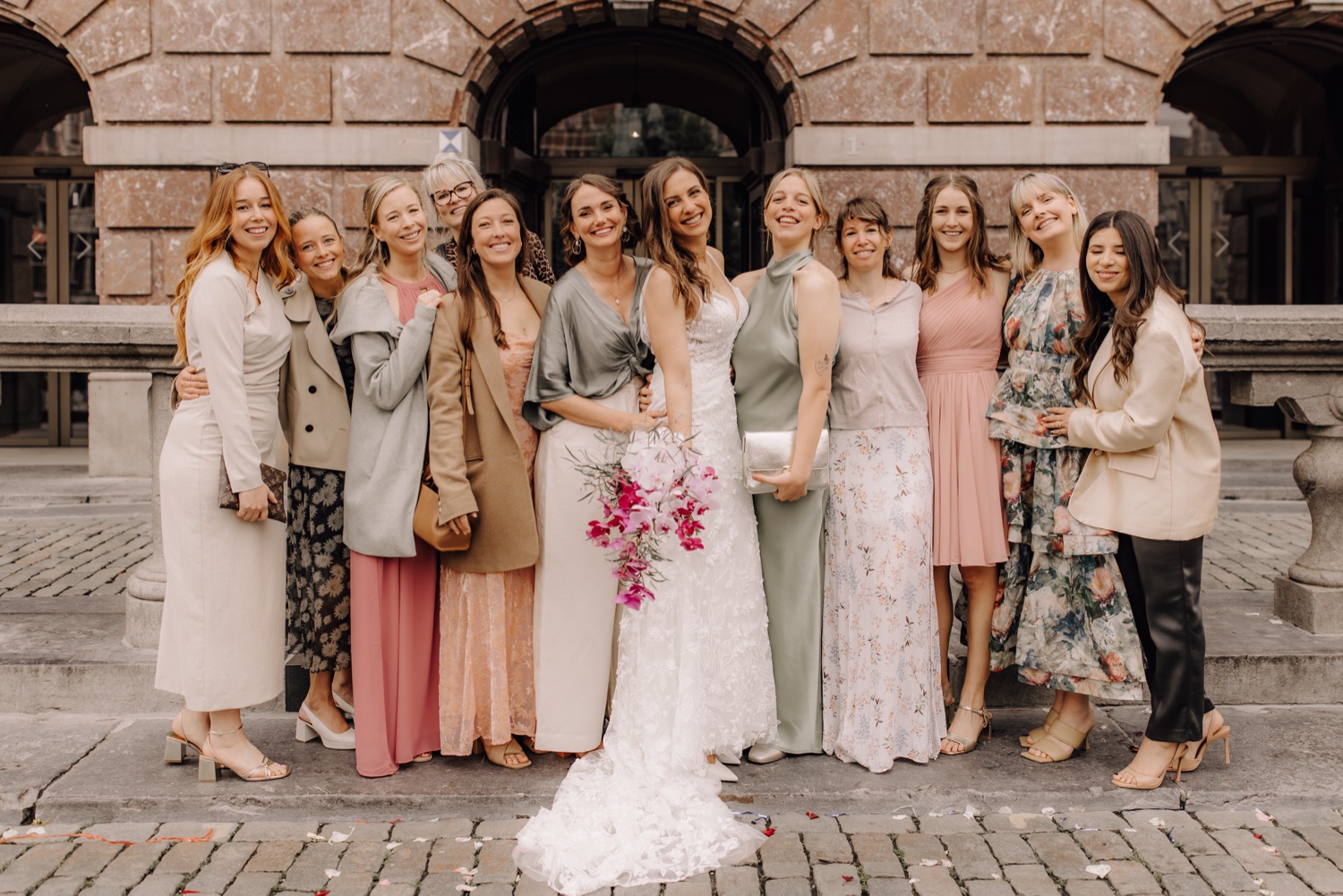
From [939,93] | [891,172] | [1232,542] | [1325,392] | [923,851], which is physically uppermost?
[939,93]

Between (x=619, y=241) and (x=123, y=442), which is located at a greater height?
(x=619, y=241)

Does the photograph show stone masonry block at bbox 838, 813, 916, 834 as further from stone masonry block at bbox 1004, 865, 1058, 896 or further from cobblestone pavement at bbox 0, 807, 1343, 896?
stone masonry block at bbox 1004, 865, 1058, 896

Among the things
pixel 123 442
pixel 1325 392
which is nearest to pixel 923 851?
pixel 1325 392

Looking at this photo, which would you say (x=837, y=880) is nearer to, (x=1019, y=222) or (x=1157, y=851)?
(x=1157, y=851)

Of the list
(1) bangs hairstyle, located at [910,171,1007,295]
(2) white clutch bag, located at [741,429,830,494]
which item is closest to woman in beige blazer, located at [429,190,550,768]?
(2) white clutch bag, located at [741,429,830,494]

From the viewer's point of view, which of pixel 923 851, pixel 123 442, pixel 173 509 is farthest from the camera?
pixel 123 442

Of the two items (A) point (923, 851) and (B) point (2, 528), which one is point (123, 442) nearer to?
(B) point (2, 528)

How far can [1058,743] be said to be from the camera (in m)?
4.33

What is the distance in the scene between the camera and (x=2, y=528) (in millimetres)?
8594

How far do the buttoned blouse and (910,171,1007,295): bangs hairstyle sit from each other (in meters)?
0.18

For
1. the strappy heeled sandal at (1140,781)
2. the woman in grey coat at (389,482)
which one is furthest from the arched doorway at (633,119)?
the strappy heeled sandal at (1140,781)

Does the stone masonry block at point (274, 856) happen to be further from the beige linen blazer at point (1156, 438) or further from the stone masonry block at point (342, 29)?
the stone masonry block at point (342, 29)

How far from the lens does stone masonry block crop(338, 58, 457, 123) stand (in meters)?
8.73

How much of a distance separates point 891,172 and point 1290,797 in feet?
19.2
